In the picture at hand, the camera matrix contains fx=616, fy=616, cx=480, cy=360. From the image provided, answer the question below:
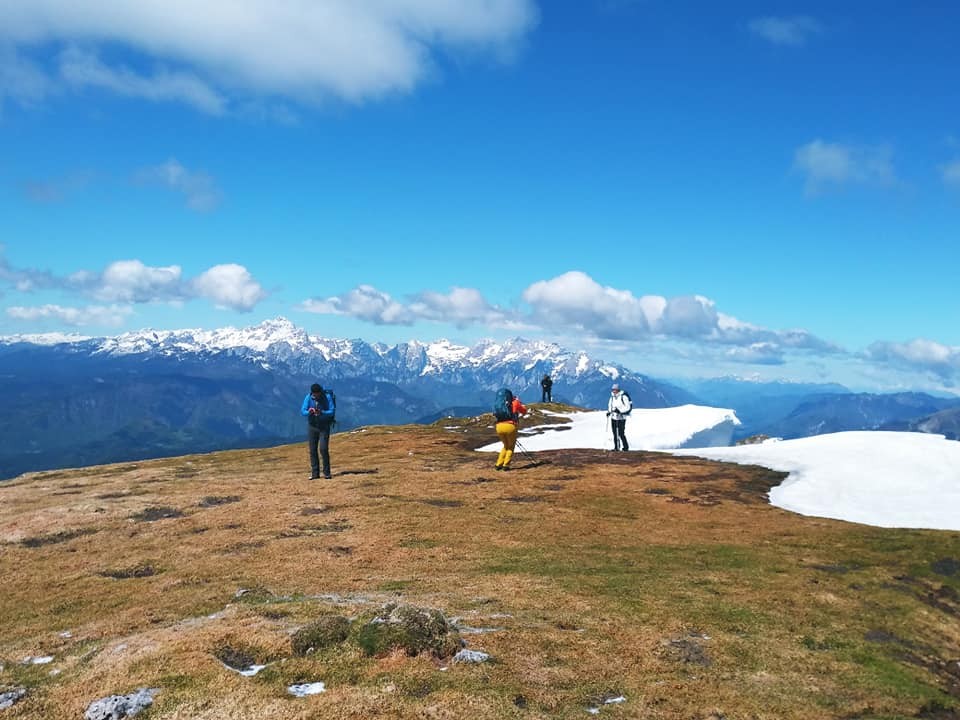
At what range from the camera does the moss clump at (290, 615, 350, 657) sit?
495 inches

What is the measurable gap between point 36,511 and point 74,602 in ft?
53.3

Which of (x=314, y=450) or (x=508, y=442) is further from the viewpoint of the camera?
(x=314, y=450)

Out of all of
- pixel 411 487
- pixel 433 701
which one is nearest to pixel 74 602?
pixel 433 701

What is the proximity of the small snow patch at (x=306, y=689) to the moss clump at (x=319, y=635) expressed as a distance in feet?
4.33

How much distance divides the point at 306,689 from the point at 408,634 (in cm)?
242

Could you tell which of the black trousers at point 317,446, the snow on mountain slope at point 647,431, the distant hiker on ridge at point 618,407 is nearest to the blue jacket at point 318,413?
the black trousers at point 317,446

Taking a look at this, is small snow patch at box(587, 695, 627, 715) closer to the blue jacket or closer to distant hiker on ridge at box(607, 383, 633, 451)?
the blue jacket

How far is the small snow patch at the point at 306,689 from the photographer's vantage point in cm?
1073

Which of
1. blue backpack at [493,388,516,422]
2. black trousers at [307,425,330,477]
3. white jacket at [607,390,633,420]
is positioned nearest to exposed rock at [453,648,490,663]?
blue backpack at [493,388,516,422]

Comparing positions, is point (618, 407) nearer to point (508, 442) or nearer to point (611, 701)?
point (508, 442)

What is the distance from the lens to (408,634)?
502 inches

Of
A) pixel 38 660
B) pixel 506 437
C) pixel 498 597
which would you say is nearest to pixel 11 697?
pixel 38 660

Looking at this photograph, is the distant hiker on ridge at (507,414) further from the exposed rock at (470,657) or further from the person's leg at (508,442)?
the exposed rock at (470,657)

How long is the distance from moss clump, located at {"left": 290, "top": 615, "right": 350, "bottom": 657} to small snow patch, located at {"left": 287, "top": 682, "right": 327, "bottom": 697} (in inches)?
52.0
